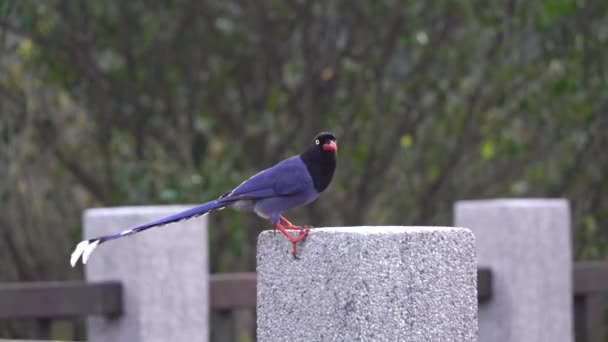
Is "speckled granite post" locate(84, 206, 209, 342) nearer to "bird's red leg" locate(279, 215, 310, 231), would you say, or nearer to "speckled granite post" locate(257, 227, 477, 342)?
"bird's red leg" locate(279, 215, 310, 231)

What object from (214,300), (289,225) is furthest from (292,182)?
(214,300)

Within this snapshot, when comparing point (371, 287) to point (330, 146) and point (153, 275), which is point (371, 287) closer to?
point (330, 146)

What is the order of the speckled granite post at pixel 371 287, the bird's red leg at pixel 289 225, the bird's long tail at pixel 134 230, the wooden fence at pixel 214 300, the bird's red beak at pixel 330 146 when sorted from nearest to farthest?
the speckled granite post at pixel 371 287 < the bird's red leg at pixel 289 225 < the bird's long tail at pixel 134 230 < the bird's red beak at pixel 330 146 < the wooden fence at pixel 214 300

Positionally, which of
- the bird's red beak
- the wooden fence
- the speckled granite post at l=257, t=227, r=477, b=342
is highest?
the bird's red beak

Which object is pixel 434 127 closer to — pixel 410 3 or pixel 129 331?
pixel 410 3

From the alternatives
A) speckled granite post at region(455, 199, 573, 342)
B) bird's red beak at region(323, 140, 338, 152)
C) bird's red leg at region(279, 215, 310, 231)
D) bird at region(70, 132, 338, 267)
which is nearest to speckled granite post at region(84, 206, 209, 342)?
speckled granite post at region(455, 199, 573, 342)

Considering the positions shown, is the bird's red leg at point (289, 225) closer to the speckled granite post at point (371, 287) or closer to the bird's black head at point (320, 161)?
the speckled granite post at point (371, 287)

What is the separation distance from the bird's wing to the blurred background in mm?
4646

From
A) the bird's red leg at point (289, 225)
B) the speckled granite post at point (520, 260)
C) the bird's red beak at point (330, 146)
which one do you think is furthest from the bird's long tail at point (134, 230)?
the speckled granite post at point (520, 260)

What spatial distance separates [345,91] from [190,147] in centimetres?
121

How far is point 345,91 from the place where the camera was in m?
9.04

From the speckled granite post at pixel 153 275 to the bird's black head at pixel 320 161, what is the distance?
1.74 metres

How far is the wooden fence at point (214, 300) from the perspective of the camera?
4863mm

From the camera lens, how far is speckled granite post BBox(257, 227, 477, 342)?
8.77ft
